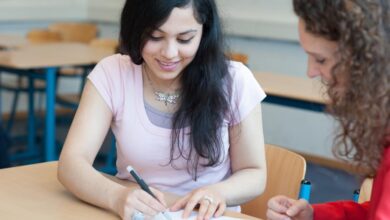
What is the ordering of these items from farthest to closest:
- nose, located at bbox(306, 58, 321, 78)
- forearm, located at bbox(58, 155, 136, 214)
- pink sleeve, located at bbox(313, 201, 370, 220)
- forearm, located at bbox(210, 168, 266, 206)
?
forearm, located at bbox(210, 168, 266, 206), forearm, located at bbox(58, 155, 136, 214), pink sleeve, located at bbox(313, 201, 370, 220), nose, located at bbox(306, 58, 321, 78)

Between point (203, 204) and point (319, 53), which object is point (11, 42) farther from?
point (319, 53)

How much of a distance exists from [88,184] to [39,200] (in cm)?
12

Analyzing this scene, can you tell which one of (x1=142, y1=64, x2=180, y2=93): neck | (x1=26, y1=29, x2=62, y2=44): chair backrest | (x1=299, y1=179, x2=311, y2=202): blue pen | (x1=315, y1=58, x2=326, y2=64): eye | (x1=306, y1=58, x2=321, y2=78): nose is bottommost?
(x1=26, y1=29, x2=62, y2=44): chair backrest

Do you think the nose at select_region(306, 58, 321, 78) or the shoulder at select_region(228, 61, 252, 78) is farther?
the shoulder at select_region(228, 61, 252, 78)

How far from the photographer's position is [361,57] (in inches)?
42.5

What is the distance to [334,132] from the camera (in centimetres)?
125

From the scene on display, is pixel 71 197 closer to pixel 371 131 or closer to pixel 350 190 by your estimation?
pixel 371 131

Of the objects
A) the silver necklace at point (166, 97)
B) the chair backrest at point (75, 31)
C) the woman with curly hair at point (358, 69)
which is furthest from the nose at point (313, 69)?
the chair backrest at point (75, 31)

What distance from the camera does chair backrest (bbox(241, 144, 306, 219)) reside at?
1.77 meters

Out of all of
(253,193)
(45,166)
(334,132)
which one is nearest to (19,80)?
(45,166)

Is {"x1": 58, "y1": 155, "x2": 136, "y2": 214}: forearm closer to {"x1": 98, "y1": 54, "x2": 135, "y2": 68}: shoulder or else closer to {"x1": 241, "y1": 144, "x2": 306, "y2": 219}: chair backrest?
{"x1": 98, "y1": 54, "x2": 135, "y2": 68}: shoulder

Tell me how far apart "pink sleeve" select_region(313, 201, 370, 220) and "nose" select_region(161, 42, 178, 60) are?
52 centimetres

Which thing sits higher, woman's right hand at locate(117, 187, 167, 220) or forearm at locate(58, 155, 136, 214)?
woman's right hand at locate(117, 187, 167, 220)

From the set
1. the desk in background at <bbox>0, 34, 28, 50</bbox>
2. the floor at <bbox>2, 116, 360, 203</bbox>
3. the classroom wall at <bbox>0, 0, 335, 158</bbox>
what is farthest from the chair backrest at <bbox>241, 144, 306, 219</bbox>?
the desk in background at <bbox>0, 34, 28, 50</bbox>
